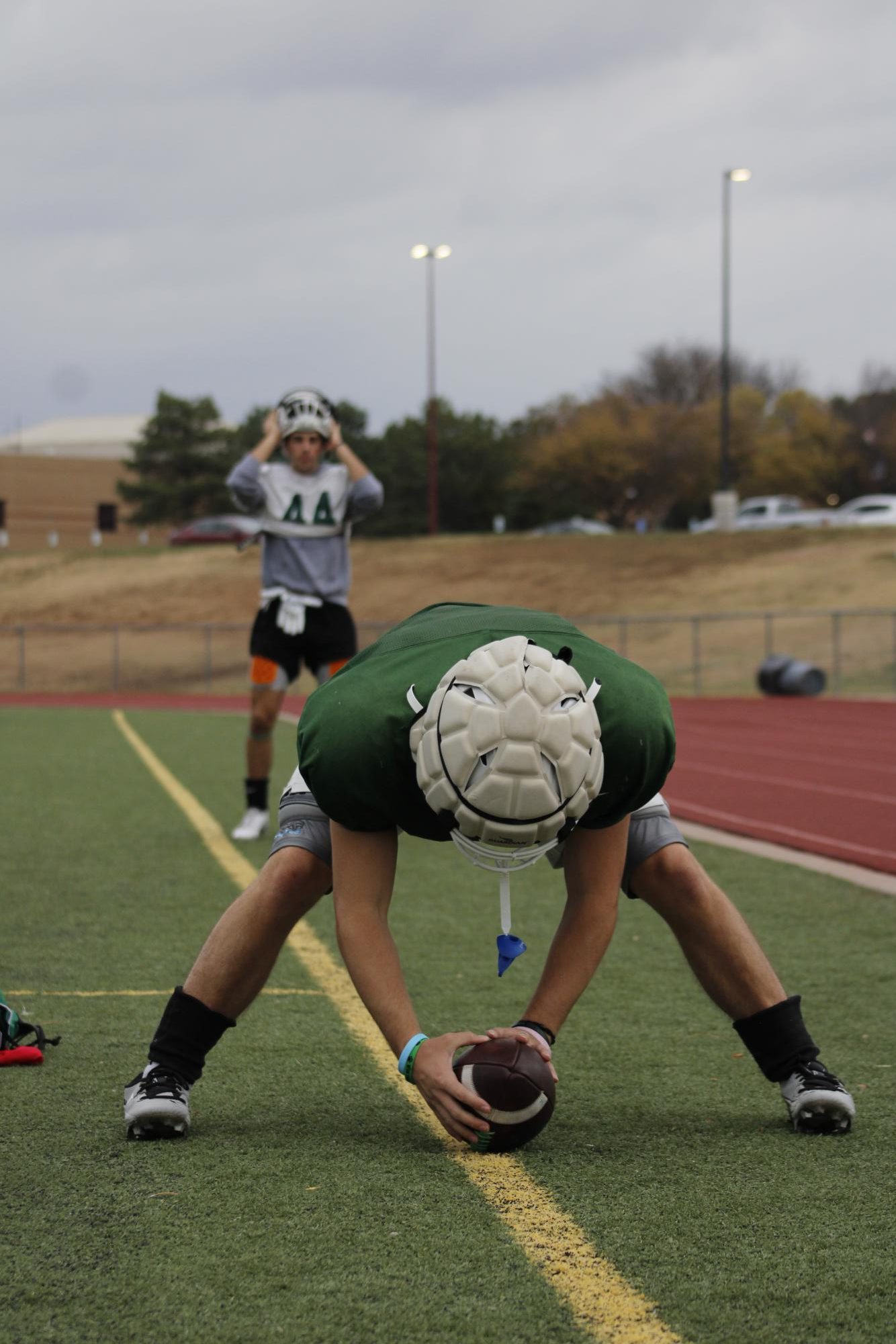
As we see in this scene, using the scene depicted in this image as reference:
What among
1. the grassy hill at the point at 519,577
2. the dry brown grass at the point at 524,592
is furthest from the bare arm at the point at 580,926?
the grassy hill at the point at 519,577

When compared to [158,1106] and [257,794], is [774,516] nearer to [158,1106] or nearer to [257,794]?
[257,794]

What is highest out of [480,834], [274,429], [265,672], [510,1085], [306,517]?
[274,429]

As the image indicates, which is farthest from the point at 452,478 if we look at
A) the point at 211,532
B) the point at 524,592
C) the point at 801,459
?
the point at 524,592

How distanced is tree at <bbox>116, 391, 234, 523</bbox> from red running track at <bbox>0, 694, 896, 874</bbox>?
4463cm

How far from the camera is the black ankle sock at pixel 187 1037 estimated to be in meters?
3.77

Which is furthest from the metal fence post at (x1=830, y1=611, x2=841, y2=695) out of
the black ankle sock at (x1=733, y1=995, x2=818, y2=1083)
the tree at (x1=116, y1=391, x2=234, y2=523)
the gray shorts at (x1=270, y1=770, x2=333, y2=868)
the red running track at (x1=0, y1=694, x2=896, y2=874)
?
the tree at (x1=116, y1=391, x2=234, y2=523)

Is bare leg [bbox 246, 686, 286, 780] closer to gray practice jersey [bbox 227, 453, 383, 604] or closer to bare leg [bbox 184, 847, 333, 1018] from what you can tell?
gray practice jersey [bbox 227, 453, 383, 604]

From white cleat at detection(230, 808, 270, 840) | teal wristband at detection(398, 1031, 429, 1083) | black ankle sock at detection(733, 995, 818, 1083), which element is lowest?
white cleat at detection(230, 808, 270, 840)

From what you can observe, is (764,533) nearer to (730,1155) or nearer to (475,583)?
(475,583)

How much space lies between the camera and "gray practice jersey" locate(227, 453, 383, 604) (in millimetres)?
8664

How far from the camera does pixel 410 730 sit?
3211mm

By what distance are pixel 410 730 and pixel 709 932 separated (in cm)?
104

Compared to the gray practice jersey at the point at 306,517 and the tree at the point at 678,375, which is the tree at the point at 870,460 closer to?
the tree at the point at 678,375

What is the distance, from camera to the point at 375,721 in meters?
3.24
